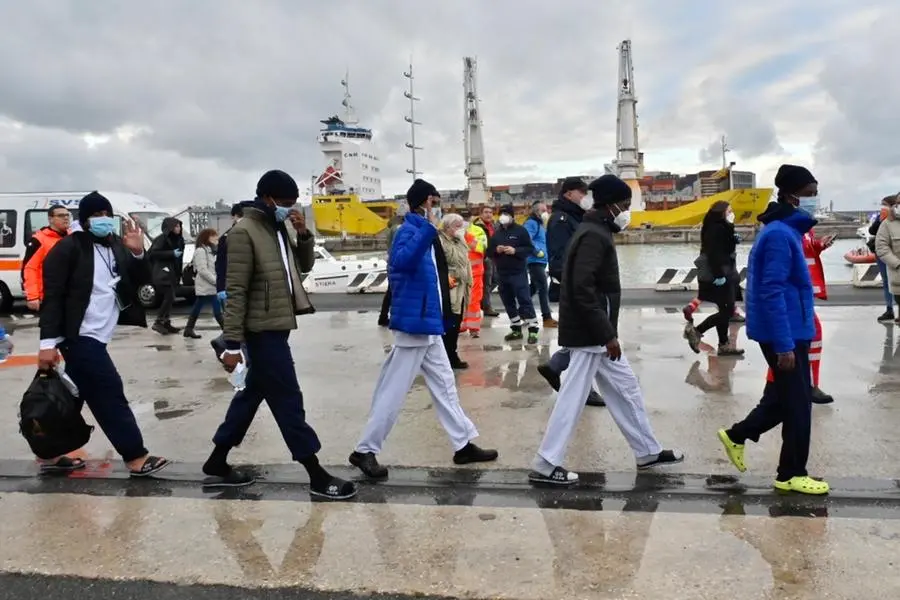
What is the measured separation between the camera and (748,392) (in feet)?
19.0

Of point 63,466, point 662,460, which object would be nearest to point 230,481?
point 63,466

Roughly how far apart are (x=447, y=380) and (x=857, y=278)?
1171cm

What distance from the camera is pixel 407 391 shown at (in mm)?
4238

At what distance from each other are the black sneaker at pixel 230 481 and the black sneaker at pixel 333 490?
1.56ft

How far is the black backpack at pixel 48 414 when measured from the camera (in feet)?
13.3

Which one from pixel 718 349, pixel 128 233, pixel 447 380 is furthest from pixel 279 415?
pixel 718 349

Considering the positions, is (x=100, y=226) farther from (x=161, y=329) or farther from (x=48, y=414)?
(x=161, y=329)

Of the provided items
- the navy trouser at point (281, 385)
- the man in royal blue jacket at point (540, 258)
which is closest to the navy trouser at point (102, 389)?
the navy trouser at point (281, 385)

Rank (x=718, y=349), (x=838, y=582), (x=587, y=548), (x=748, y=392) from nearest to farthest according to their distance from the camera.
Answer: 1. (x=838, y=582)
2. (x=587, y=548)
3. (x=748, y=392)
4. (x=718, y=349)

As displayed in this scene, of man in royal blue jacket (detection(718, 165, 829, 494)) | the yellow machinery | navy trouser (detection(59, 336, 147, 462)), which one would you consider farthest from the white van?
the yellow machinery

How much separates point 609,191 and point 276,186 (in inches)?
72.2

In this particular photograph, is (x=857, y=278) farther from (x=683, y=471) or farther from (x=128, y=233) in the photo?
(x=128, y=233)

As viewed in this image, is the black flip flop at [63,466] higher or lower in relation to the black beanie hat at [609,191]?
lower

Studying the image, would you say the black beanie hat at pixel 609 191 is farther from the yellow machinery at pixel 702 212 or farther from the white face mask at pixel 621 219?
the yellow machinery at pixel 702 212
